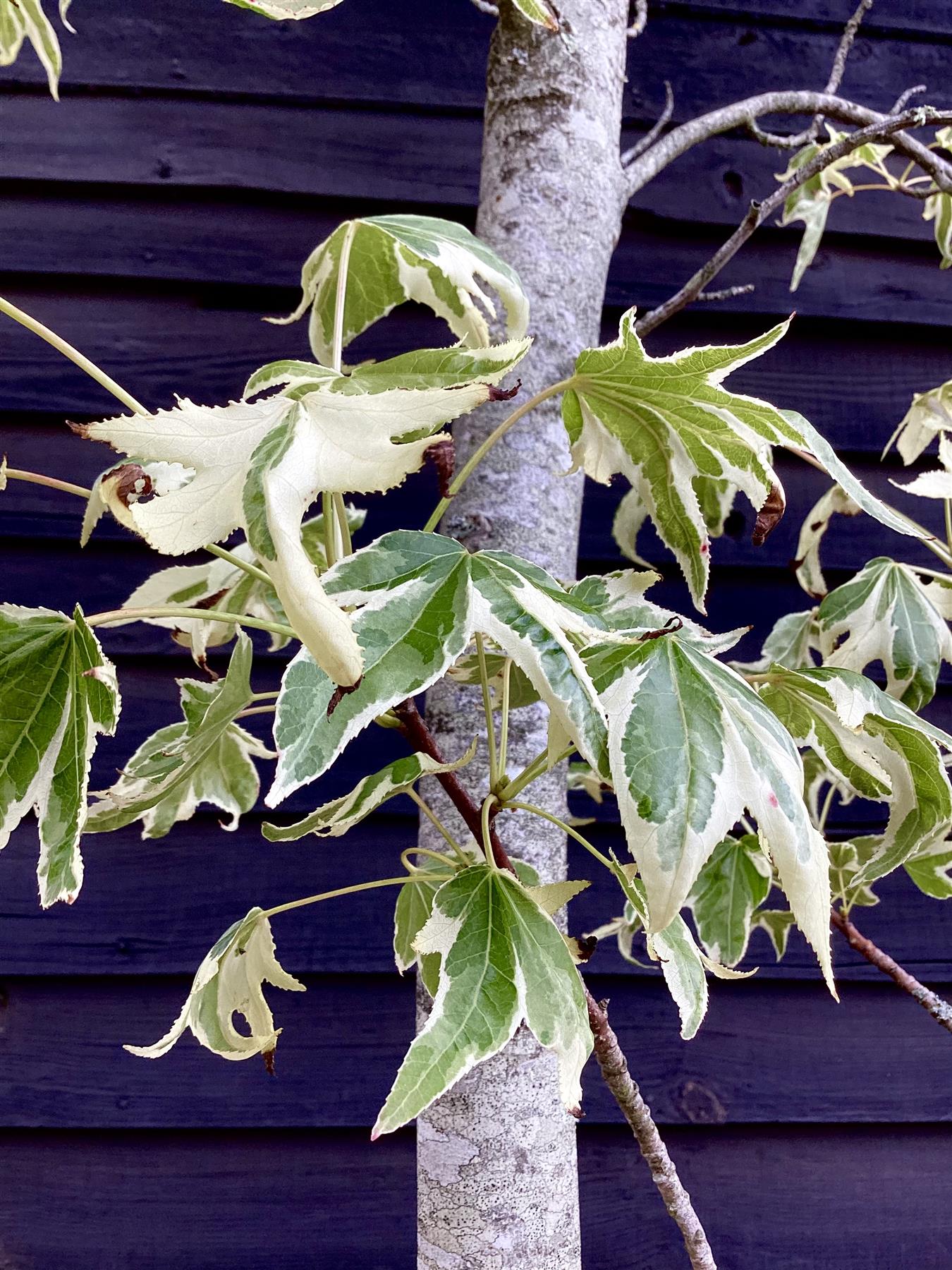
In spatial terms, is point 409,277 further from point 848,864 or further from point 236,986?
point 848,864

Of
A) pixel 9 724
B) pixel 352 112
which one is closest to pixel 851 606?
pixel 9 724

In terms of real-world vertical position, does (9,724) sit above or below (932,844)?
above

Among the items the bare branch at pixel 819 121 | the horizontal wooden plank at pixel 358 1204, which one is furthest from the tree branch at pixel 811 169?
the horizontal wooden plank at pixel 358 1204

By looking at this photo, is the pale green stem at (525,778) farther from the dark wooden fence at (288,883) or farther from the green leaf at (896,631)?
the dark wooden fence at (288,883)

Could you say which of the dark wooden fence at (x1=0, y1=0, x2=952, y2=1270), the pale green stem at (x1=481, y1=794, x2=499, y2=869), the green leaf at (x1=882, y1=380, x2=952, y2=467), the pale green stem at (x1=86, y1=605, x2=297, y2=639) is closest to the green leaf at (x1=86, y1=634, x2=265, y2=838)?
the pale green stem at (x1=86, y1=605, x2=297, y2=639)

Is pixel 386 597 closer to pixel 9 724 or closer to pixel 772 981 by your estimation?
pixel 9 724

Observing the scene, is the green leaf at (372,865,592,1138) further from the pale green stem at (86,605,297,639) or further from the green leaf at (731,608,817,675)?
the green leaf at (731,608,817,675)
